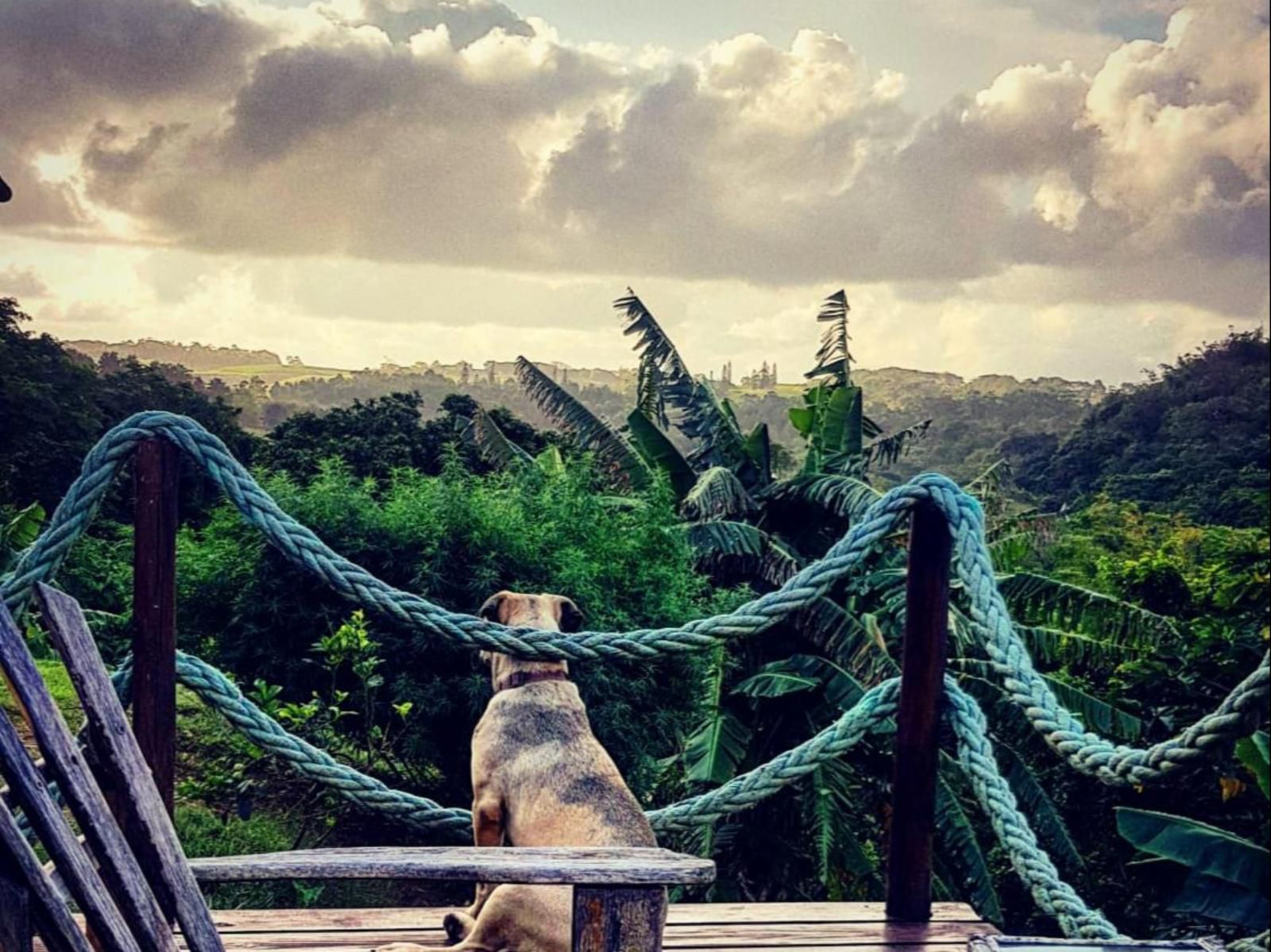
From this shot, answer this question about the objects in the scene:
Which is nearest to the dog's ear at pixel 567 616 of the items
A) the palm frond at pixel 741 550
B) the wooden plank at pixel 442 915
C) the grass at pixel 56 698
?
the wooden plank at pixel 442 915

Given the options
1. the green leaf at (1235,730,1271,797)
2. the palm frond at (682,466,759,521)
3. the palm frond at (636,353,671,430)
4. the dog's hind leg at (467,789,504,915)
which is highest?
the palm frond at (636,353,671,430)

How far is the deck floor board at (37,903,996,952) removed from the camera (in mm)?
2809

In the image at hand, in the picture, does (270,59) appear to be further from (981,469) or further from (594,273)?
(981,469)

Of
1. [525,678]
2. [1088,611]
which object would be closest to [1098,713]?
[1088,611]

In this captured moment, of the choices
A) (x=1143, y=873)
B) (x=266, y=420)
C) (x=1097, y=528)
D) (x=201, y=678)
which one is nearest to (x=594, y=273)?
(x=266, y=420)

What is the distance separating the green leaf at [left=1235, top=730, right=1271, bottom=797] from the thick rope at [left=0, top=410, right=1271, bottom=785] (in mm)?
465

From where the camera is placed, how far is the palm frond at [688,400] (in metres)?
11.2

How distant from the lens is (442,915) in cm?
301

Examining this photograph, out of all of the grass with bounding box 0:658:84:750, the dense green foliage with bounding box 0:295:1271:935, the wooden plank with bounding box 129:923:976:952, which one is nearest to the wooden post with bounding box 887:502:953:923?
the wooden plank with bounding box 129:923:976:952

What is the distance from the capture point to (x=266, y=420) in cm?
1251

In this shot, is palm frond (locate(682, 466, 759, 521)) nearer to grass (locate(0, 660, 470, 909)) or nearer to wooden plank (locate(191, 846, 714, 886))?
grass (locate(0, 660, 470, 909))

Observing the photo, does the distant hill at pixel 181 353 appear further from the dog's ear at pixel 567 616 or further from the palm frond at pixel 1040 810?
the dog's ear at pixel 567 616

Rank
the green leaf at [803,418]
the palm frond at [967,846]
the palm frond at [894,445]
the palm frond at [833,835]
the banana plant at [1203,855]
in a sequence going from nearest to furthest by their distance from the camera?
the banana plant at [1203,855], the palm frond at [833,835], the palm frond at [967,846], the green leaf at [803,418], the palm frond at [894,445]

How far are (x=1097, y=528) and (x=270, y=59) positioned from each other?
941cm
